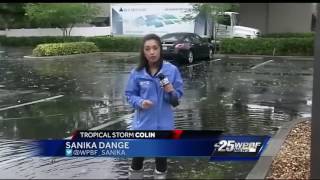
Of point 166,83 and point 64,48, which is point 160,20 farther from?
point 64,48

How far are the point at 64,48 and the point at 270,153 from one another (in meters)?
2.67

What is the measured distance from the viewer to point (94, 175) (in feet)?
19.2

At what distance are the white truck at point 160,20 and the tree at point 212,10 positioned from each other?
22 millimetres

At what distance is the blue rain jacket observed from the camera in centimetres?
473

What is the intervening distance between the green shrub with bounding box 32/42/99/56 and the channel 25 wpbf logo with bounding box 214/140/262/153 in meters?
1.68

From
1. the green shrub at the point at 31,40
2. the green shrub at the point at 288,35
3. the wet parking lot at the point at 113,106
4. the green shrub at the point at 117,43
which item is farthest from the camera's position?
the wet parking lot at the point at 113,106

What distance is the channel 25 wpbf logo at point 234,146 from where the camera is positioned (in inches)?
193

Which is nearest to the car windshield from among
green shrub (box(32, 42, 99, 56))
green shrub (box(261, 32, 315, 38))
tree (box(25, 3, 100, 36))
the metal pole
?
tree (box(25, 3, 100, 36))

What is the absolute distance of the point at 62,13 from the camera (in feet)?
17.6

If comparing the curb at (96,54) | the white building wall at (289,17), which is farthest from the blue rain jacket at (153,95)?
the white building wall at (289,17)

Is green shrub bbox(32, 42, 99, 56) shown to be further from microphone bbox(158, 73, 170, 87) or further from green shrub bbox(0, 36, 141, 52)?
microphone bbox(158, 73, 170, 87)

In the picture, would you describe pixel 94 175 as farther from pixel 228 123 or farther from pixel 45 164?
pixel 228 123

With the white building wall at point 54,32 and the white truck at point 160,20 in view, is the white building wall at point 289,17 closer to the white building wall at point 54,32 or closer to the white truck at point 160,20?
the white truck at point 160,20

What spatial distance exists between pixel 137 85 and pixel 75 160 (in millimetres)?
1966
